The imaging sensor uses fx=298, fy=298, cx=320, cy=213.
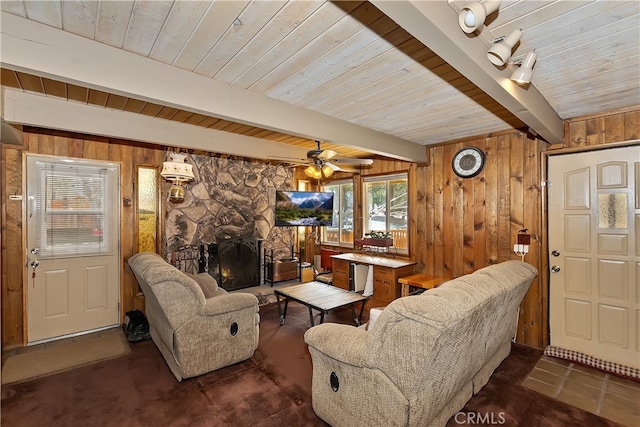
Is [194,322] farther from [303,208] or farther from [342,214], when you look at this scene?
[342,214]

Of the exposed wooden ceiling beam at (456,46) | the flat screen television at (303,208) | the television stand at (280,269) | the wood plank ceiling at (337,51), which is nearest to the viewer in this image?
the exposed wooden ceiling beam at (456,46)

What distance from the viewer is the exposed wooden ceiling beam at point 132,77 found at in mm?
1471

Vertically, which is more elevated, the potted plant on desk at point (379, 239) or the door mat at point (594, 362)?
the potted plant on desk at point (379, 239)

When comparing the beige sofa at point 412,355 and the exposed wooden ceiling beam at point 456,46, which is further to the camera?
the beige sofa at point 412,355

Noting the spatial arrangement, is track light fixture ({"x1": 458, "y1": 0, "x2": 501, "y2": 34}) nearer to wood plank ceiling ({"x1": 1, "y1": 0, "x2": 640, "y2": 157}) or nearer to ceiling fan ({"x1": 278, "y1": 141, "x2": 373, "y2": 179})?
wood plank ceiling ({"x1": 1, "y1": 0, "x2": 640, "y2": 157})

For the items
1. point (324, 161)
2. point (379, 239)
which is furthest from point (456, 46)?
point (379, 239)

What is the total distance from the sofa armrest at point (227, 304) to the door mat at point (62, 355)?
1.37 meters

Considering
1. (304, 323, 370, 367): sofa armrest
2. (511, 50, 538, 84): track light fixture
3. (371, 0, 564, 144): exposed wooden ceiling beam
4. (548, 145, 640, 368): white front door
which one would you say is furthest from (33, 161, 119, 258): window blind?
(548, 145, 640, 368): white front door

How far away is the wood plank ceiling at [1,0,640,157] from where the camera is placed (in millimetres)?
1402

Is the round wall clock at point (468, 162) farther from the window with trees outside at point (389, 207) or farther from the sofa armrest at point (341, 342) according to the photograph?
the sofa armrest at point (341, 342)

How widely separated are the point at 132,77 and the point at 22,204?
278cm

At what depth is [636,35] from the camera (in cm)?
159

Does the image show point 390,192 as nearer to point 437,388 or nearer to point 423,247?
point 423,247

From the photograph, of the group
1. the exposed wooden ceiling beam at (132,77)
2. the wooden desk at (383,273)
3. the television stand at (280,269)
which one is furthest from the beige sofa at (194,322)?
the television stand at (280,269)
